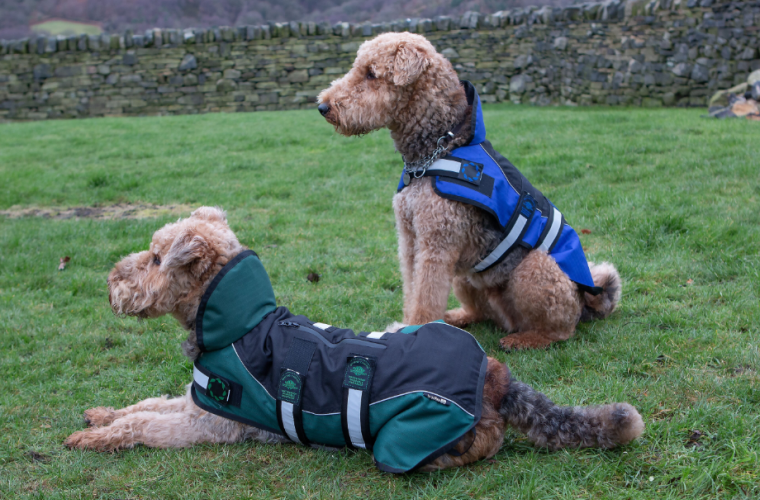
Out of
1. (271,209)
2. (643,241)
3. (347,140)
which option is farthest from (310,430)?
(347,140)

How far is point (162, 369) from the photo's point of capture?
387 centimetres

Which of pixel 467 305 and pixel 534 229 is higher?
pixel 534 229

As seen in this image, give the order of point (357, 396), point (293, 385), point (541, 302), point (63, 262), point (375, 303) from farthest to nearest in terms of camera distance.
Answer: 1. point (63, 262)
2. point (375, 303)
3. point (541, 302)
4. point (293, 385)
5. point (357, 396)

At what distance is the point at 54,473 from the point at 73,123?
14.9 m

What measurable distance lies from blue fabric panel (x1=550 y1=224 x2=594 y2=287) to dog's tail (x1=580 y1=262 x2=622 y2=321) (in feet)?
0.63

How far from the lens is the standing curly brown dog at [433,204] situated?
3.80 meters

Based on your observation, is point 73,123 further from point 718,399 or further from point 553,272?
point 718,399

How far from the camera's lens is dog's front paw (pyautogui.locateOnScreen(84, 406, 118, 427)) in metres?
3.23

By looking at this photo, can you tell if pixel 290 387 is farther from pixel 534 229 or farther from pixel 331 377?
pixel 534 229

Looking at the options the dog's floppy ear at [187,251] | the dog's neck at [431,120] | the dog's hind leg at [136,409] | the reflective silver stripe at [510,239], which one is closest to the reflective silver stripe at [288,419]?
the dog's hind leg at [136,409]

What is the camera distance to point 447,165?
3.80 m

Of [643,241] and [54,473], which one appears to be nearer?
[54,473]

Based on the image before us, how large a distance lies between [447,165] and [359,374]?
1.72 meters

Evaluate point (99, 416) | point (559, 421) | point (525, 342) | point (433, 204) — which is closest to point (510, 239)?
point (433, 204)
